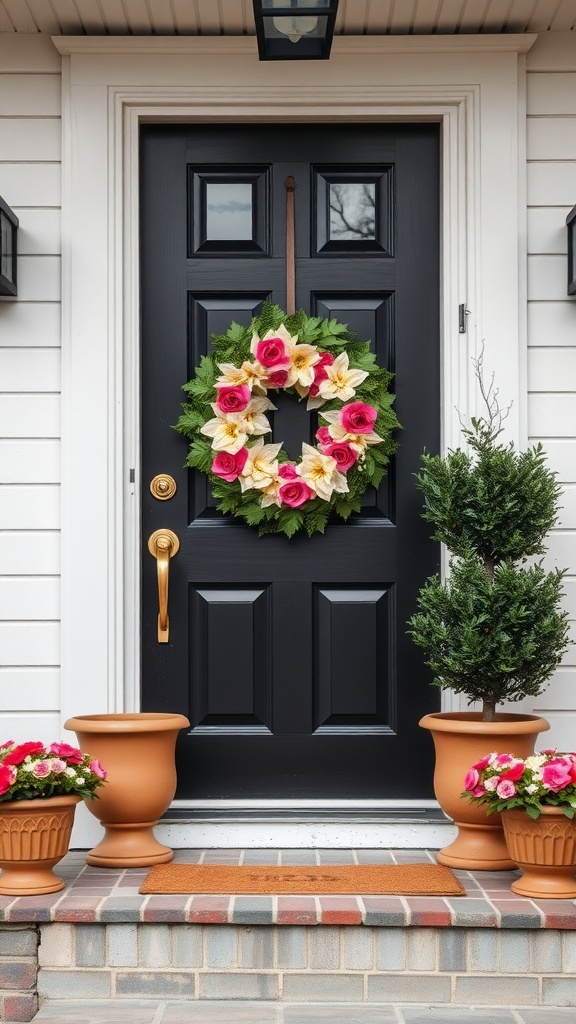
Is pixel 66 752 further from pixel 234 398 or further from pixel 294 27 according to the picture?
pixel 294 27

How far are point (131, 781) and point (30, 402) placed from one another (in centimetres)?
118

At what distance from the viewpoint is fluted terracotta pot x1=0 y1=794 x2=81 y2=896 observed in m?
2.82

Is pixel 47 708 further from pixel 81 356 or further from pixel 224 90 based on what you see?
pixel 224 90

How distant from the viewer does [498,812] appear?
3.08 m

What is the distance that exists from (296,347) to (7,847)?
1.64m

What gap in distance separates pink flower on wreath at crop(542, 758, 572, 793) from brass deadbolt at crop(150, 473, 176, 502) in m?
1.42

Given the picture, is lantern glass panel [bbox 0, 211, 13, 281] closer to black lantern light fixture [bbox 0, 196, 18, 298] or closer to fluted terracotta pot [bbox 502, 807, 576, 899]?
black lantern light fixture [bbox 0, 196, 18, 298]

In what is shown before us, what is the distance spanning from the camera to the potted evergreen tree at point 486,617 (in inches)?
120

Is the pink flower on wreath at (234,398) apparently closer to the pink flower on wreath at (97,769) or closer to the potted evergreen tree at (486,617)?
the potted evergreen tree at (486,617)

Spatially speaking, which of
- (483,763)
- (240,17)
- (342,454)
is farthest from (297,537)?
(240,17)

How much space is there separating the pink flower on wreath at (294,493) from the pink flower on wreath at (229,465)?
14cm

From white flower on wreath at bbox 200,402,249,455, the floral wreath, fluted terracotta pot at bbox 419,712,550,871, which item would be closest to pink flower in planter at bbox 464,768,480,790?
fluted terracotta pot at bbox 419,712,550,871

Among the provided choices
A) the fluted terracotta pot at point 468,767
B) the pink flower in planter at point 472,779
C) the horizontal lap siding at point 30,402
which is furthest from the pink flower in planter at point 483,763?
the horizontal lap siding at point 30,402

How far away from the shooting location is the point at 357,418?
3479mm
